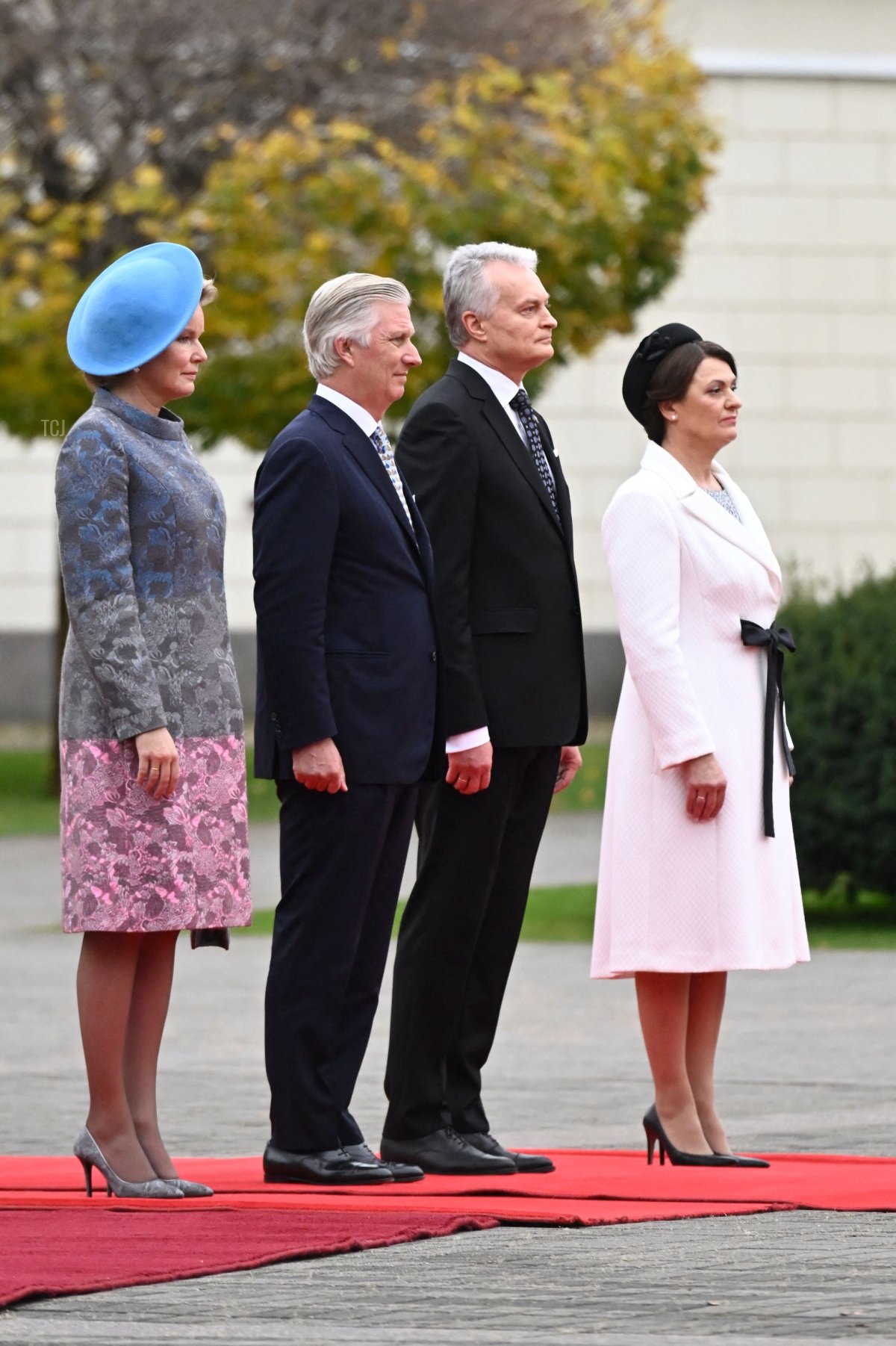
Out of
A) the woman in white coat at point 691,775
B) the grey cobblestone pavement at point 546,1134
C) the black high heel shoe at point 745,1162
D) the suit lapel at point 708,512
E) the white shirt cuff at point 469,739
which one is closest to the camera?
the grey cobblestone pavement at point 546,1134

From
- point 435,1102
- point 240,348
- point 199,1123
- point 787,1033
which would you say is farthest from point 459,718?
point 240,348

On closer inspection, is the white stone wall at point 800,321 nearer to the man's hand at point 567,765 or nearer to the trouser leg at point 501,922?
the man's hand at point 567,765

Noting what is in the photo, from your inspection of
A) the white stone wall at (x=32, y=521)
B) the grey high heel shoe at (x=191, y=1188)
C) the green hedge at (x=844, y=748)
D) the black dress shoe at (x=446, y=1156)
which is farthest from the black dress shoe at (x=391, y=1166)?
the white stone wall at (x=32, y=521)

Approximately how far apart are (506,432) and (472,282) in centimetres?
35

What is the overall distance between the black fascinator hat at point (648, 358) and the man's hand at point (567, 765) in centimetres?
80

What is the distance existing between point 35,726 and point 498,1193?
21188 mm

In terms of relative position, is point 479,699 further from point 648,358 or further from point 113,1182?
point 113,1182

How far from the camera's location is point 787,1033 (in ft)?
29.2

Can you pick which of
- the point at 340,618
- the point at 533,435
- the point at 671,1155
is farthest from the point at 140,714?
the point at 671,1155

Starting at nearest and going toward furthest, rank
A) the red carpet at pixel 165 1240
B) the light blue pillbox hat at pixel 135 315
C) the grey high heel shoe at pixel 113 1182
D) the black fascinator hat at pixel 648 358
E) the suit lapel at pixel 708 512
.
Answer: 1. the red carpet at pixel 165 1240
2. the grey high heel shoe at pixel 113 1182
3. the light blue pillbox hat at pixel 135 315
4. the suit lapel at pixel 708 512
5. the black fascinator hat at pixel 648 358

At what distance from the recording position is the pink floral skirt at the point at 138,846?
530cm

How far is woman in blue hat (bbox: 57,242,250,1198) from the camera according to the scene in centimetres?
530

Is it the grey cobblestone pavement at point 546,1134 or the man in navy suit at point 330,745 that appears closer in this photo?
the grey cobblestone pavement at point 546,1134

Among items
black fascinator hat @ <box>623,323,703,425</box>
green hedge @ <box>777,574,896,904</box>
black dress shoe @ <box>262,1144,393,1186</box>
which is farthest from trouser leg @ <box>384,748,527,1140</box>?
green hedge @ <box>777,574,896,904</box>
